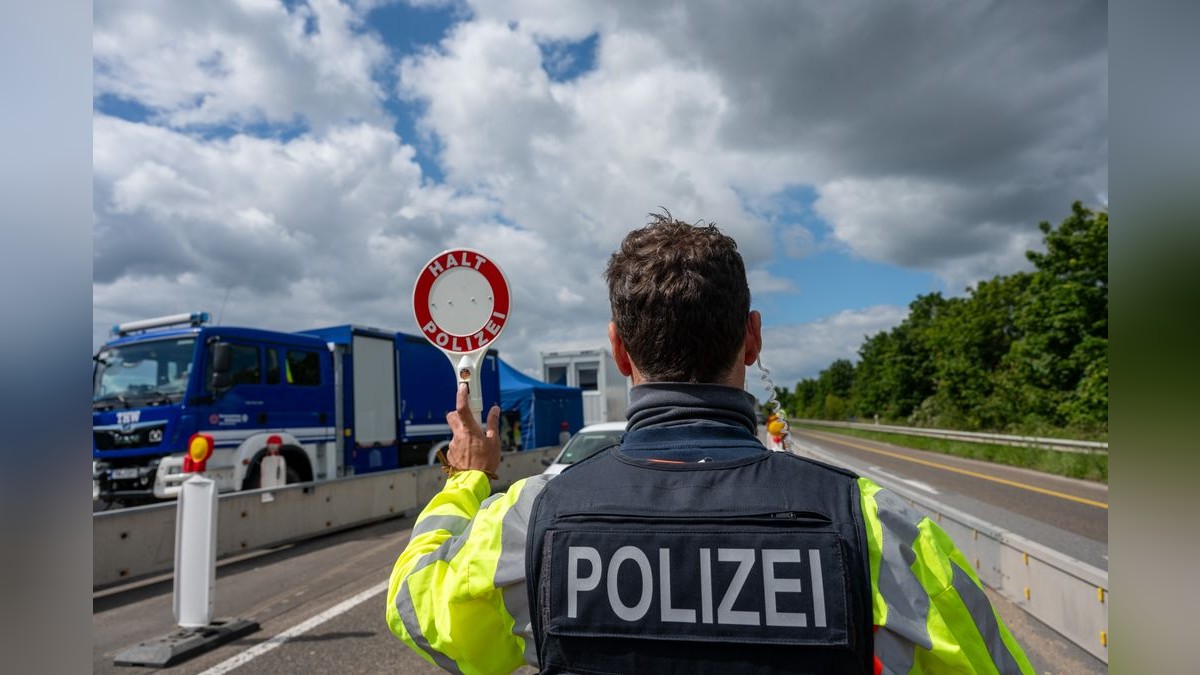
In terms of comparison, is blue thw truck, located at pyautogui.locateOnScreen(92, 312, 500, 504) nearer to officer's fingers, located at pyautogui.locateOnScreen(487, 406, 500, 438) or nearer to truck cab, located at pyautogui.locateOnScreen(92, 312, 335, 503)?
truck cab, located at pyautogui.locateOnScreen(92, 312, 335, 503)

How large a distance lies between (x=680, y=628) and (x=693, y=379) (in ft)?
1.65

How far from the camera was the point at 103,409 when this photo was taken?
1106 cm

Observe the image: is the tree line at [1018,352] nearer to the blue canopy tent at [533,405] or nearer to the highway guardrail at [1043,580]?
the highway guardrail at [1043,580]

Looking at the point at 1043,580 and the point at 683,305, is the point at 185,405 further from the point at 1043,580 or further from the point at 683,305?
the point at 683,305

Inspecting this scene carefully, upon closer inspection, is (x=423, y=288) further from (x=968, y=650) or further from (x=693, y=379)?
(x=968, y=650)

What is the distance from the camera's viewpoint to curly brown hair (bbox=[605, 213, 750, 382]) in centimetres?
161

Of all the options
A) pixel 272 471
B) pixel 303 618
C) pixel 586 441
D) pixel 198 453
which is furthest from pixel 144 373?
pixel 586 441

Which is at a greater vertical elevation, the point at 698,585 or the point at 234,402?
the point at 234,402

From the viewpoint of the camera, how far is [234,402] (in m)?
11.5

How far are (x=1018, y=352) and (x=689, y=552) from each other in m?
43.7

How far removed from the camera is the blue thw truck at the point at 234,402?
35.3ft

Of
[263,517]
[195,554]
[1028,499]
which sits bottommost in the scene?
[1028,499]

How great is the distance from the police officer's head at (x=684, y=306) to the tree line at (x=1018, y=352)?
3.33 meters
